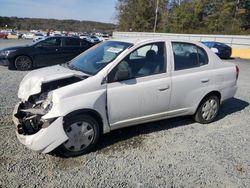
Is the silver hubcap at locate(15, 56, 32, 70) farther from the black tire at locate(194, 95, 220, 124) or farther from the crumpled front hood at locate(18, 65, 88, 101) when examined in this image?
the black tire at locate(194, 95, 220, 124)

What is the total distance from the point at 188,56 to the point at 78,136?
251cm

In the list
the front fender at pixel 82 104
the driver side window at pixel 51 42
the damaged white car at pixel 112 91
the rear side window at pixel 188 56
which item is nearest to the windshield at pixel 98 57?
the damaged white car at pixel 112 91

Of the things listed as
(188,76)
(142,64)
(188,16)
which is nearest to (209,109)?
(188,76)

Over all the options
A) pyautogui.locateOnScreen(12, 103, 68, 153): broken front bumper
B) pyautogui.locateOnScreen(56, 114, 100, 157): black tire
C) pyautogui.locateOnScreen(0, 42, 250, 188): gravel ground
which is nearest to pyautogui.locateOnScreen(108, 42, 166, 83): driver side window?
pyautogui.locateOnScreen(56, 114, 100, 157): black tire

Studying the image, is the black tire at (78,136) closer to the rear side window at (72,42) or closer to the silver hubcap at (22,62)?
the silver hubcap at (22,62)

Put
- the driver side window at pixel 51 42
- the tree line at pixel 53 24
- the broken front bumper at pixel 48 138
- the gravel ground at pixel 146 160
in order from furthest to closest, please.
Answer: the tree line at pixel 53 24, the driver side window at pixel 51 42, the broken front bumper at pixel 48 138, the gravel ground at pixel 146 160

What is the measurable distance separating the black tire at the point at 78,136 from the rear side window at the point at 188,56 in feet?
5.95

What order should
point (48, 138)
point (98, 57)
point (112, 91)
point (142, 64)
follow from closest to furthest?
point (48, 138)
point (112, 91)
point (142, 64)
point (98, 57)

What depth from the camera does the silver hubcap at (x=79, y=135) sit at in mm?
3895

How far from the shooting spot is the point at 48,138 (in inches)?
143

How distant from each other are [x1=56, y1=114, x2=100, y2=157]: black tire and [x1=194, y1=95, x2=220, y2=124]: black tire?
227cm

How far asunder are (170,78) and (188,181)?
5.87 feet

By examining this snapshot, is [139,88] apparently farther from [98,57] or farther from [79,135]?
[79,135]

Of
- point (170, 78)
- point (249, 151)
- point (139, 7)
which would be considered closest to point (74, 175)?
point (170, 78)
